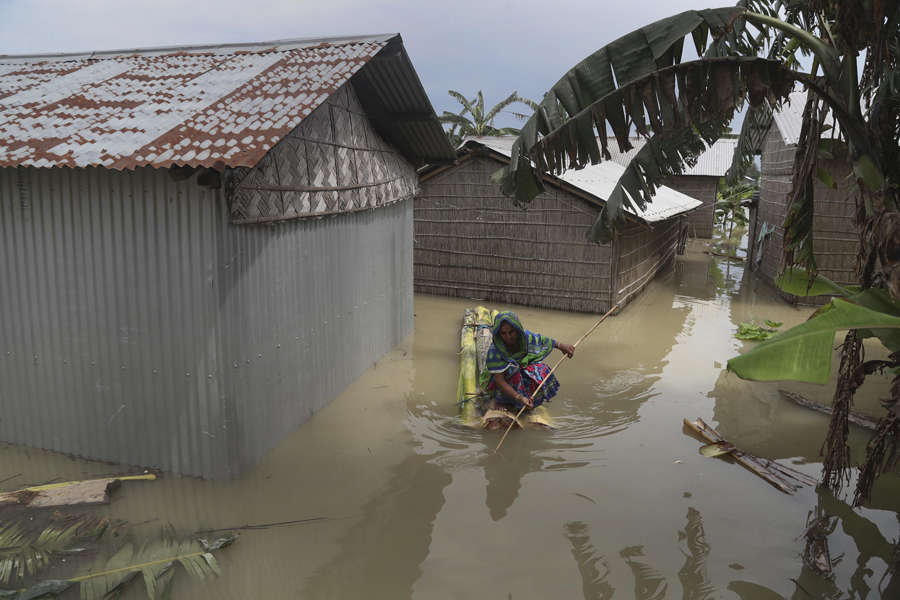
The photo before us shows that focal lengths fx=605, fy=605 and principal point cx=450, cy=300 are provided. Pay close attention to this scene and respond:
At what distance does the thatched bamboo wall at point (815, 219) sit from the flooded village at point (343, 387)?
4.36 meters

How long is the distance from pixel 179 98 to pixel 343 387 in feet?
12.1

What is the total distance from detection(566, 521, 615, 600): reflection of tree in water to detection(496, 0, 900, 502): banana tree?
1.85 m

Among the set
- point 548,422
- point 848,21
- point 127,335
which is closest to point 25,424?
point 127,335

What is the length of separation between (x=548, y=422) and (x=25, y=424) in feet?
17.1

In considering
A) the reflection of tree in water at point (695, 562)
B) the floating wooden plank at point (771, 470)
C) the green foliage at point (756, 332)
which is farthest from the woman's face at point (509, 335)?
the green foliage at point (756, 332)

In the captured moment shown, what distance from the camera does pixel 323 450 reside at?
5938 millimetres

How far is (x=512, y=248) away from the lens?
12.3 m

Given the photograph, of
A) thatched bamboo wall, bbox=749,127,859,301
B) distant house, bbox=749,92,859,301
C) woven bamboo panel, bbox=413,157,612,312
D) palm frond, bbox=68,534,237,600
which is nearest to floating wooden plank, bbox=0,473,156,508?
palm frond, bbox=68,534,237,600

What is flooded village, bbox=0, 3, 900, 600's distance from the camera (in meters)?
4.16

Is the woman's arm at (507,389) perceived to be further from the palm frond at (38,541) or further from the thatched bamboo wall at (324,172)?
the palm frond at (38,541)

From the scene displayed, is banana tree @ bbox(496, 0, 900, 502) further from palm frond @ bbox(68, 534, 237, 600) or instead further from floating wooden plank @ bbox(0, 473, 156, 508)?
floating wooden plank @ bbox(0, 473, 156, 508)

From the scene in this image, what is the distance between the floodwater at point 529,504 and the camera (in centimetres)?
416

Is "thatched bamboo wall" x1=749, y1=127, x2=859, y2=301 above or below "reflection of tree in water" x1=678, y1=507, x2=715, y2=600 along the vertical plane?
above

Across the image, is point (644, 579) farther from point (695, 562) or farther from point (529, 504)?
point (529, 504)
